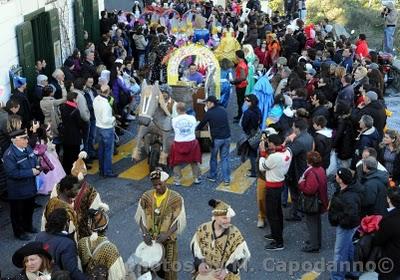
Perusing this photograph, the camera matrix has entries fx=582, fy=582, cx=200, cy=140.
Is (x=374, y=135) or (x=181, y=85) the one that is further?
(x=181, y=85)

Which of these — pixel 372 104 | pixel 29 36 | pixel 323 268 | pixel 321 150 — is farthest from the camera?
pixel 29 36

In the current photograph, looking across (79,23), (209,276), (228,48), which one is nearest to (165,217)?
(209,276)

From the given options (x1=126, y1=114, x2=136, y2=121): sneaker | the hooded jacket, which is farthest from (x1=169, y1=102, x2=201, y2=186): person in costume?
(x1=126, y1=114, x2=136, y2=121): sneaker

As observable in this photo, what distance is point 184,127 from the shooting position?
10.3 metres

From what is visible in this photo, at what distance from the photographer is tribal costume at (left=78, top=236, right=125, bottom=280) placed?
19.0ft

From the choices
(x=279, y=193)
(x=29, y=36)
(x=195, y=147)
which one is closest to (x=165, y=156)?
(x=195, y=147)

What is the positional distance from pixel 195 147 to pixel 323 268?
3.39 meters

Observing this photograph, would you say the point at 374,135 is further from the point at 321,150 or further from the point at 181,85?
the point at 181,85

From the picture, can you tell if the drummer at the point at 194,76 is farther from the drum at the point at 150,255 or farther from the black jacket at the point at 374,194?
the drum at the point at 150,255

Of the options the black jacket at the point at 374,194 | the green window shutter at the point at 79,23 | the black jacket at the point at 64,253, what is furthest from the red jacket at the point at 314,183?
the green window shutter at the point at 79,23

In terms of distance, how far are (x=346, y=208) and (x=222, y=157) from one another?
3836mm

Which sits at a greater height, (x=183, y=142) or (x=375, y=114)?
(x=375, y=114)

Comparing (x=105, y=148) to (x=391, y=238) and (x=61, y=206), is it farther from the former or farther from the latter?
(x=391, y=238)

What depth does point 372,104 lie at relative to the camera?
10094 millimetres
